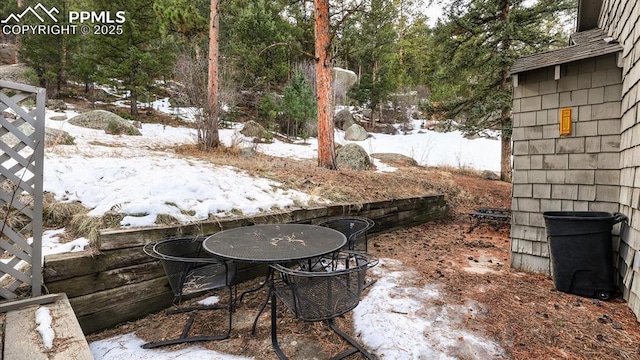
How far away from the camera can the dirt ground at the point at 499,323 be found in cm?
191

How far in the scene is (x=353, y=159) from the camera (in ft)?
25.1

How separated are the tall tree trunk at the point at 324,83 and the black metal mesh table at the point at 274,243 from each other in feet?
11.8

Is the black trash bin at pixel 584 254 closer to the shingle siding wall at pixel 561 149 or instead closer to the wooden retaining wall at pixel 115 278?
the shingle siding wall at pixel 561 149

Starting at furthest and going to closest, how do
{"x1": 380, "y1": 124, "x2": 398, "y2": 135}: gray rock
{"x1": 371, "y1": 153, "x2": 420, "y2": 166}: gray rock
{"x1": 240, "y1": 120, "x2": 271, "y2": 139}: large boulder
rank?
{"x1": 380, "y1": 124, "x2": 398, "y2": 135}: gray rock, {"x1": 240, "y1": 120, "x2": 271, "y2": 139}: large boulder, {"x1": 371, "y1": 153, "x2": 420, "y2": 166}: gray rock

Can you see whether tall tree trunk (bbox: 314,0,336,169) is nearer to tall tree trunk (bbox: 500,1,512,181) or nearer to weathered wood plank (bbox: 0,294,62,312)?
tall tree trunk (bbox: 500,1,512,181)

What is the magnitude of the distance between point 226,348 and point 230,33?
13.4 m

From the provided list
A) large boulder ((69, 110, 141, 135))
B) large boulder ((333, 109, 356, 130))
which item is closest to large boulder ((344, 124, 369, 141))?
large boulder ((333, 109, 356, 130))

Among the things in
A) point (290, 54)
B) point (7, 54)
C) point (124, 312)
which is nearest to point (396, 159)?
point (290, 54)

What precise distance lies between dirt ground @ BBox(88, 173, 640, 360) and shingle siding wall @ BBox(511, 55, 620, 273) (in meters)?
0.64

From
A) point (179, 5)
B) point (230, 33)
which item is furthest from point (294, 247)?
point (230, 33)

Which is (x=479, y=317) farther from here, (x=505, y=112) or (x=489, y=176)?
(x=489, y=176)

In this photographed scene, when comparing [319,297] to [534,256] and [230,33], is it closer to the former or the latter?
[534,256]

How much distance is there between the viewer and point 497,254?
393 centimetres

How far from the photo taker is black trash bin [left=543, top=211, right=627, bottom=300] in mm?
2574
